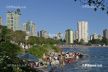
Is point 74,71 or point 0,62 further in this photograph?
point 74,71

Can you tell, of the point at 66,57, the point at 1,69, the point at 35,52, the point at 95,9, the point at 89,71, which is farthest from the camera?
the point at 66,57

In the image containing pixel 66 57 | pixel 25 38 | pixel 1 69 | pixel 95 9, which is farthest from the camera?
pixel 25 38

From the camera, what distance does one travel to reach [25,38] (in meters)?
150

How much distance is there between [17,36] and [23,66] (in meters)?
122

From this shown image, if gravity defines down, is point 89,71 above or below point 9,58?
below

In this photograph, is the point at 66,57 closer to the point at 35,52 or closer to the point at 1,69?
the point at 35,52

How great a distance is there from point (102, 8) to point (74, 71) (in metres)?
51.2

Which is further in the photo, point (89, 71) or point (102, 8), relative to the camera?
point (89, 71)

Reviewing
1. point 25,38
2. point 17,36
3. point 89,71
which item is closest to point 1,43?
point 89,71

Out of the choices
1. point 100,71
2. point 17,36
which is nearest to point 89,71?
point 100,71

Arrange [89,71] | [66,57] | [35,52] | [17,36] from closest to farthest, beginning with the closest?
[89,71]
[35,52]
[66,57]
[17,36]

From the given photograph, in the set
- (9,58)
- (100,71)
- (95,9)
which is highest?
(95,9)

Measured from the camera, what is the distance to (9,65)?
13.5 m

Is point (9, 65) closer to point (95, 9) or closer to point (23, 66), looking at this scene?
point (23, 66)
